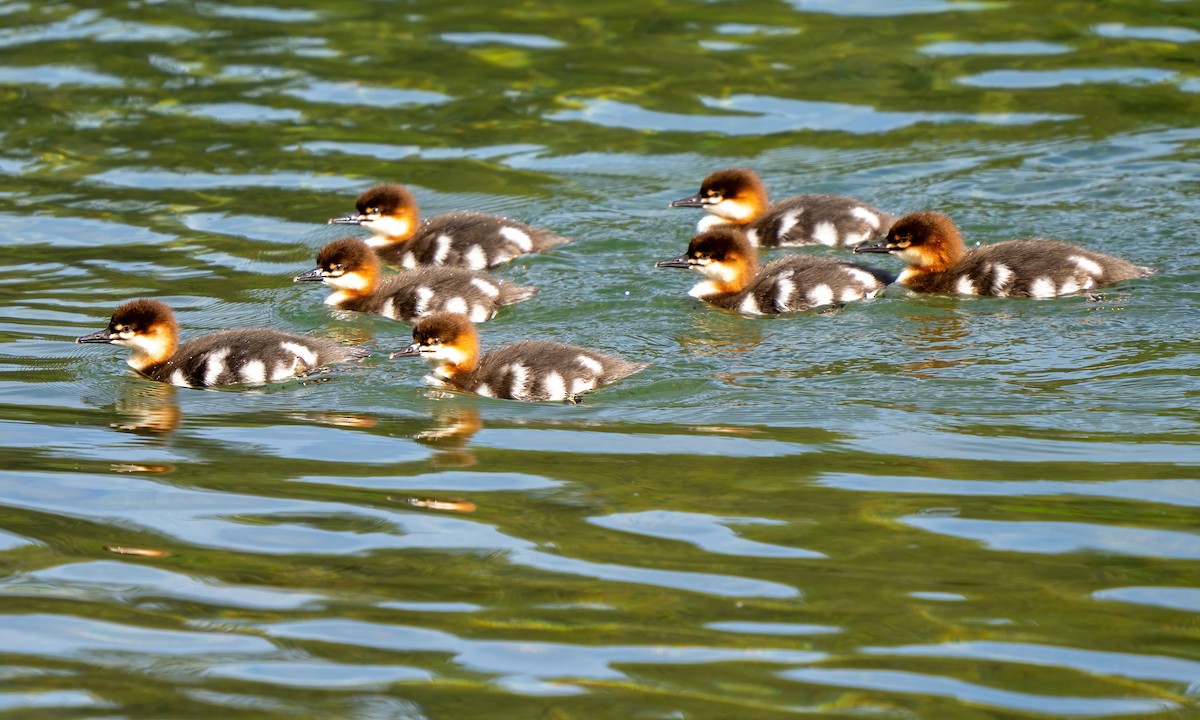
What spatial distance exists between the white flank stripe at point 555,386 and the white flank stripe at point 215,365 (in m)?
1.23

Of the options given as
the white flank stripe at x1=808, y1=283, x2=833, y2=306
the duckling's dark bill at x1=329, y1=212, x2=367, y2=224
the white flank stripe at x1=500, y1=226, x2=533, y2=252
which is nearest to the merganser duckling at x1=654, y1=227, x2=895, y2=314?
the white flank stripe at x1=808, y1=283, x2=833, y2=306

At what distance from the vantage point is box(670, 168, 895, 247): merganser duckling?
775 cm

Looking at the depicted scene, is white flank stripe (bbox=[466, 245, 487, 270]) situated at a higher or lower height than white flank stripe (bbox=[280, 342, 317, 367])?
higher

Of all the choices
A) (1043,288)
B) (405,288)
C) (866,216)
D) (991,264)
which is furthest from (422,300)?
(1043,288)

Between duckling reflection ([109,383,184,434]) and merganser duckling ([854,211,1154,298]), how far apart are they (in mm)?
3083

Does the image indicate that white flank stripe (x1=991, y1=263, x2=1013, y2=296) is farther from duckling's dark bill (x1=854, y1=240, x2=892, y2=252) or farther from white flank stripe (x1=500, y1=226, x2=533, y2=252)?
white flank stripe (x1=500, y1=226, x2=533, y2=252)

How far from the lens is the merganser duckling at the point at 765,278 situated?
22.7ft

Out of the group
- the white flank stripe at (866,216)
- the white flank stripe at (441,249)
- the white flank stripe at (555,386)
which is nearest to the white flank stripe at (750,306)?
the white flank stripe at (866,216)

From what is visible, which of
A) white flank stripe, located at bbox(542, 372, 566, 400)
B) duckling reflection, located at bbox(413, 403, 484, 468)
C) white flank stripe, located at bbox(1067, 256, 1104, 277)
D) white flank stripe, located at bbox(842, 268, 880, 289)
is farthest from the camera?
white flank stripe, located at bbox(842, 268, 880, 289)

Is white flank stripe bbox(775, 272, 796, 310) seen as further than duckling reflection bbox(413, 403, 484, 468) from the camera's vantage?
Yes

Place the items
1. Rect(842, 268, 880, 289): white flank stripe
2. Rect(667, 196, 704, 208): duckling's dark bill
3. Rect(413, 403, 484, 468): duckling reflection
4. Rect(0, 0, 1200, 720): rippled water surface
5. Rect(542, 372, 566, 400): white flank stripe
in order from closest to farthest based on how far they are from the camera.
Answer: Rect(0, 0, 1200, 720): rippled water surface < Rect(413, 403, 484, 468): duckling reflection < Rect(542, 372, 566, 400): white flank stripe < Rect(842, 268, 880, 289): white flank stripe < Rect(667, 196, 704, 208): duckling's dark bill

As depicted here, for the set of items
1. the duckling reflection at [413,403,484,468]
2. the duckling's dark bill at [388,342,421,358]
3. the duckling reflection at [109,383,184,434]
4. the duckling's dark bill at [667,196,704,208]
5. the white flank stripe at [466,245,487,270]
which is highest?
the duckling's dark bill at [667,196,704,208]

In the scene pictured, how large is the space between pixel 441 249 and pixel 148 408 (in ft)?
7.48

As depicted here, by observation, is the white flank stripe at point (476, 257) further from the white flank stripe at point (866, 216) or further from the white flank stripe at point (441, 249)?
the white flank stripe at point (866, 216)
